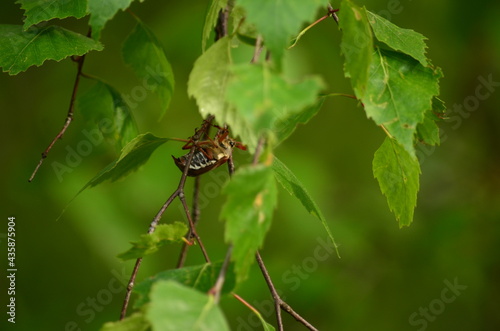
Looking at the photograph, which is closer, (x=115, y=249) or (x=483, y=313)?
(x=115, y=249)

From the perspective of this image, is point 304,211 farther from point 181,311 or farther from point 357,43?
point 181,311

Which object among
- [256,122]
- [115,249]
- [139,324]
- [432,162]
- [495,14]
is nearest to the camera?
[256,122]

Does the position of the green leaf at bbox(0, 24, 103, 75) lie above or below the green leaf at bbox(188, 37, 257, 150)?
above

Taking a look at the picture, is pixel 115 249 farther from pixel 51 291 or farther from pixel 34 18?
pixel 34 18

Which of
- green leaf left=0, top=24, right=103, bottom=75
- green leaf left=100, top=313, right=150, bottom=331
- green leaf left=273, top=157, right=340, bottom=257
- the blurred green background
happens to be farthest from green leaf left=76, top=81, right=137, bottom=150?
the blurred green background

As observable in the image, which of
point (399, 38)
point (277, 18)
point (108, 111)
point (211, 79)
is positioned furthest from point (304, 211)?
point (277, 18)

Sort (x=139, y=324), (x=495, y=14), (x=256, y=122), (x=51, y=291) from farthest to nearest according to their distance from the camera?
(x=51, y=291) → (x=495, y=14) → (x=139, y=324) → (x=256, y=122)

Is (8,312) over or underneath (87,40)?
underneath

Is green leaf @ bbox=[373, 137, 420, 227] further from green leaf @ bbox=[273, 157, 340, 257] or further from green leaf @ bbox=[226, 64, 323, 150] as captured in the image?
green leaf @ bbox=[226, 64, 323, 150]

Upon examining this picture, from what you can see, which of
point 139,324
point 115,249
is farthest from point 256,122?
point 115,249
